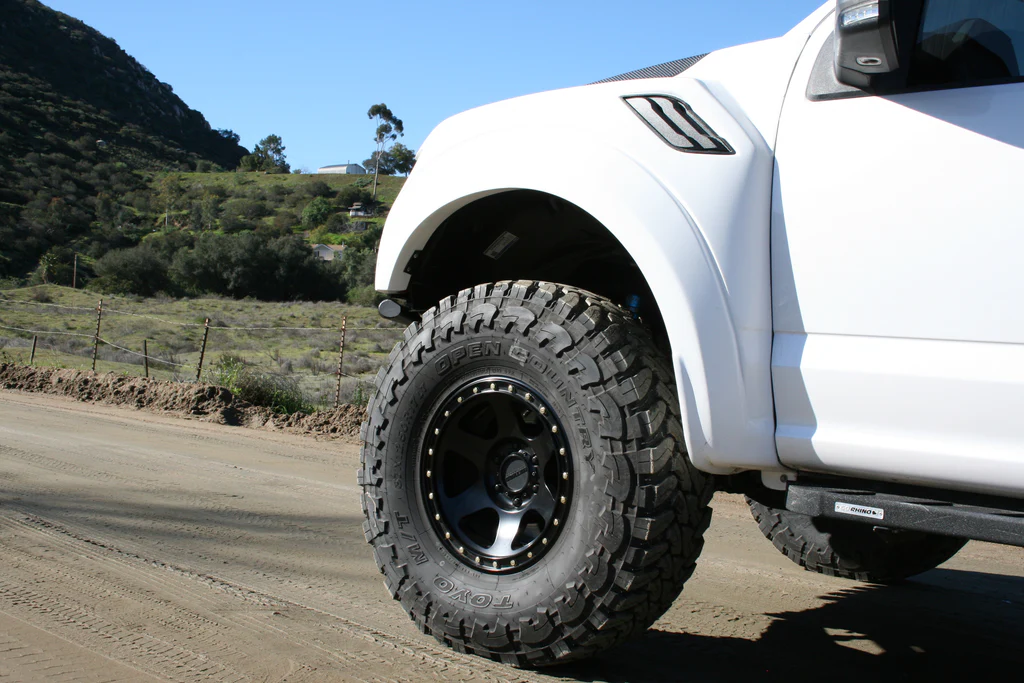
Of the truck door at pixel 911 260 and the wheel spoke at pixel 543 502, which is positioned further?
the wheel spoke at pixel 543 502

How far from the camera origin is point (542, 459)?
2598mm

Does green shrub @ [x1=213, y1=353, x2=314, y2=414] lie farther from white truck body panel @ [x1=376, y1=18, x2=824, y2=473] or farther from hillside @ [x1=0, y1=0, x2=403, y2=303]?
hillside @ [x1=0, y1=0, x2=403, y2=303]

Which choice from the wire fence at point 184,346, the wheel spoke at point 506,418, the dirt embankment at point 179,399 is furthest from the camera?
the wire fence at point 184,346

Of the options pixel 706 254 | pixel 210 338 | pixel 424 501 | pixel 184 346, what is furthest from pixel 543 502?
pixel 210 338

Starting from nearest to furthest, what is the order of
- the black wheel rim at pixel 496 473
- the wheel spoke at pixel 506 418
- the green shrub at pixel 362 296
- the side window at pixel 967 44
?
the side window at pixel 967 44 → the black wheel rim at pixel 496 473 → the wheel spoke at pixel 506 418 → the green shrub at pixel 362 296

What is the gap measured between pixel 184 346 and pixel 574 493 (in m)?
27.8

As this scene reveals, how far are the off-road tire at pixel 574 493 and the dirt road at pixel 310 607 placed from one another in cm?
21

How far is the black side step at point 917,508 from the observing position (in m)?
1.98

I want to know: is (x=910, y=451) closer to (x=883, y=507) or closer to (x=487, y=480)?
(x=883, y=507)

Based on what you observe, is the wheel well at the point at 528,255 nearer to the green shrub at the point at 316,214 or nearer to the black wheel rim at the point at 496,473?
the black wheel rim at the point at 496,473

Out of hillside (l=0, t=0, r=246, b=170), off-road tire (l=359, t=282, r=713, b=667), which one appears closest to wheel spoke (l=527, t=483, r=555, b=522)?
off-road tire (l=359, t=282, r=713, b=667)

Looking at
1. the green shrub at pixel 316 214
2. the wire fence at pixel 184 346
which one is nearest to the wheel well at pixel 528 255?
the wire fence at pixel 184 346

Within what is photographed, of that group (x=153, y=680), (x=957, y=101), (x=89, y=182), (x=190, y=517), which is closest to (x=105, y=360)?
(x=190, y=517)

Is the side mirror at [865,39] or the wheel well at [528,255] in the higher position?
the side mirror at [865,39]
